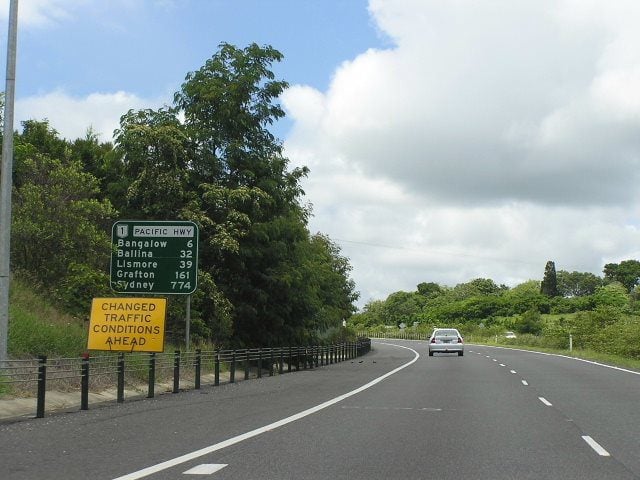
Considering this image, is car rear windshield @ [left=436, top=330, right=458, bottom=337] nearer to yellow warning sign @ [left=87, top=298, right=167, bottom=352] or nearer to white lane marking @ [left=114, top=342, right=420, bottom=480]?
yellow warning sign @ [left=87, top=298, right=167, bottom=352]

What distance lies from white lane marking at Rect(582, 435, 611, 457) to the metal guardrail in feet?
28.6

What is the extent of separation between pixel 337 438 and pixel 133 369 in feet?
28.2

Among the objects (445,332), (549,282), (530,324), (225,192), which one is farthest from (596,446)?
(549,282)

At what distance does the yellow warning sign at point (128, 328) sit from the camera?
1953 cm

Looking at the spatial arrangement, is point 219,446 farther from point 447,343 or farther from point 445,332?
point 445,332

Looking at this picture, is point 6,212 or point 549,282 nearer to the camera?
point 6,212

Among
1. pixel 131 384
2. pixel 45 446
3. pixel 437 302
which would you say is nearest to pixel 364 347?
pixel 131 384

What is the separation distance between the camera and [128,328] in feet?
64.3

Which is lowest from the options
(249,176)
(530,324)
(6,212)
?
(530,324)

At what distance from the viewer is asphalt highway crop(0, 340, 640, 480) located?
28.6 ft

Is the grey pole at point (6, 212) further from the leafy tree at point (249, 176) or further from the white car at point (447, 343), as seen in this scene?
the white car at point (447, 343)

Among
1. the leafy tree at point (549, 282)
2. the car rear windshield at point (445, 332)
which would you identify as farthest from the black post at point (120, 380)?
the leafy tree at point (549, 282)

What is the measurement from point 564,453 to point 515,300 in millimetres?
147045

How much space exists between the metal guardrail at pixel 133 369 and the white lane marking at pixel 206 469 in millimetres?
5921
